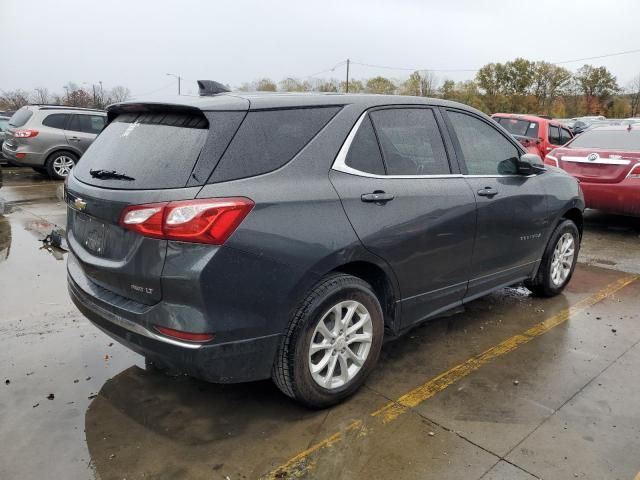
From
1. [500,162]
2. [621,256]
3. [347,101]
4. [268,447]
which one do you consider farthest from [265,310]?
[621,256]

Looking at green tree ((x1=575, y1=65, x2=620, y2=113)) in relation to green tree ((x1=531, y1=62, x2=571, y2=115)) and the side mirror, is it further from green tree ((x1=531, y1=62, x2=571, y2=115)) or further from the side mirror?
the side mirror

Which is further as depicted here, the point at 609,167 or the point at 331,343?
the point at 609,167

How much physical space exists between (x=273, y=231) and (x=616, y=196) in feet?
20.3

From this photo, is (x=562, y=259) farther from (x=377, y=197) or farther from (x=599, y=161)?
(x=599, y=161)

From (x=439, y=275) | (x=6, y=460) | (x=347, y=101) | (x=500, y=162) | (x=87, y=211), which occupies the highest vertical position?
(x=347, y=101)

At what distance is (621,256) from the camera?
6.31m

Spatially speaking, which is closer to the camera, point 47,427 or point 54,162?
point 47,427

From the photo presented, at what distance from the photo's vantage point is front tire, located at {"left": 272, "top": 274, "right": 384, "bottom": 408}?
2.63 m

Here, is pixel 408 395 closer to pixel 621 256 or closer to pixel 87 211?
pixel 87 211

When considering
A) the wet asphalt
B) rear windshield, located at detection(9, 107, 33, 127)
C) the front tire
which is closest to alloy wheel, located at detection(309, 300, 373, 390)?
the front tire

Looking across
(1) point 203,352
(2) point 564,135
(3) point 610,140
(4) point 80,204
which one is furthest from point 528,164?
(2) point 564,135

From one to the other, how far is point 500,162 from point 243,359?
2.57 meters

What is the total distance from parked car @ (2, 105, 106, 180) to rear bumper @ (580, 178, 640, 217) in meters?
9.95

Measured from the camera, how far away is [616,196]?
22.8ft
